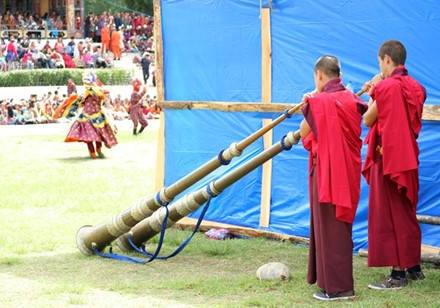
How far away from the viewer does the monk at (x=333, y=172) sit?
6223 millimetres

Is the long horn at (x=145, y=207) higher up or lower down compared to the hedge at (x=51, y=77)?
higher up

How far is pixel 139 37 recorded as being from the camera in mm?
46062

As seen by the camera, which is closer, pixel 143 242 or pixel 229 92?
pixel 143 242

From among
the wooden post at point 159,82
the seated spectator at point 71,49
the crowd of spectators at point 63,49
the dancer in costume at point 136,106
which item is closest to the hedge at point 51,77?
the crowd of spectators at point 63,49

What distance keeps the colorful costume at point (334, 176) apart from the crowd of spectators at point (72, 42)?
30815 millimetres

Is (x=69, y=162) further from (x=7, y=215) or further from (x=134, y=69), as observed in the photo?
(x=134, y=69)

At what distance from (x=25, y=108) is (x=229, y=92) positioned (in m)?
17.3

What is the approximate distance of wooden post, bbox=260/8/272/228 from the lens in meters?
8.61

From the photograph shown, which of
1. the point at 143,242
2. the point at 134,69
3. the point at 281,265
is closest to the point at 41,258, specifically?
the point at 143,242

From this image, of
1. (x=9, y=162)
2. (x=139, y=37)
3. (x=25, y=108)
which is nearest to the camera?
(x=9, y=162)

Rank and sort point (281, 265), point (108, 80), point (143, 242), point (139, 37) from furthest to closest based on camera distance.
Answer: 1. point (139, 37)
2. point (108, 80)
3. point (143, 242)
4. point (281, 265)

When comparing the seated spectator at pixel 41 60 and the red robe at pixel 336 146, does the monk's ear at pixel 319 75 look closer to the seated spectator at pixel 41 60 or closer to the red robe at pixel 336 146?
the red robe at pixel 336 146

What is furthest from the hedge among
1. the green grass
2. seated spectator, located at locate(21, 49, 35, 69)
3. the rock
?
the rock

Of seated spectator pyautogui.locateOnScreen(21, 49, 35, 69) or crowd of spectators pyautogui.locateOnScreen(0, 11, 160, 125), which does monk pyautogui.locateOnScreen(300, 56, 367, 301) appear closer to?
crowd of spectators pyautogui.locateOnScreen(0, 11, 160, 125)
